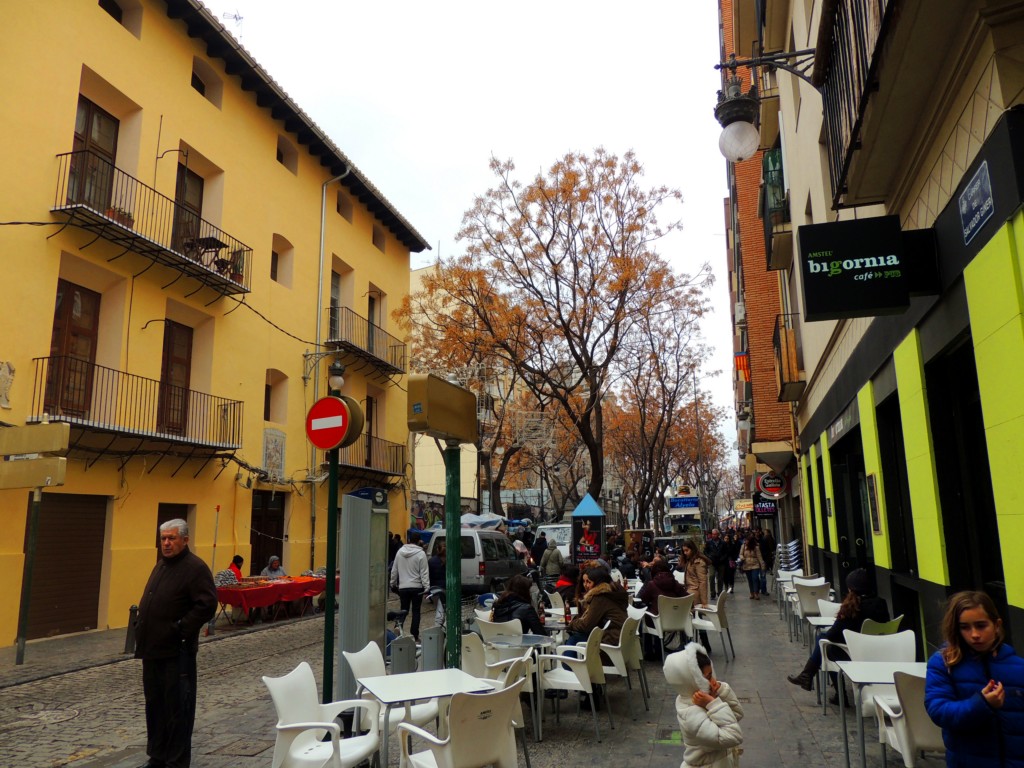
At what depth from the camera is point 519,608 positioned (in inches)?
317

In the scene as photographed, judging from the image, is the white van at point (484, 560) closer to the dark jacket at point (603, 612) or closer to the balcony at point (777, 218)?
the balcony at point (777, 218)

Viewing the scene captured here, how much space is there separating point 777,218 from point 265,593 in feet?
41.7

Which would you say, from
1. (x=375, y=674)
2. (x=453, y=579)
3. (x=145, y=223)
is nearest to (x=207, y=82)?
(x=145, y=223)

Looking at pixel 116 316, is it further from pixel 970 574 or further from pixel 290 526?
pixel 970 574

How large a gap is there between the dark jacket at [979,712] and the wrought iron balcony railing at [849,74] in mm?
3585

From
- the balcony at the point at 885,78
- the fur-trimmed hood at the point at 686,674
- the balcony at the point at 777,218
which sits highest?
the balcony at the point at 777,218

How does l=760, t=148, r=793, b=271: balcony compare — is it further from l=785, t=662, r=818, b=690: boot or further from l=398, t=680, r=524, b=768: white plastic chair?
l=398, t=680, r=524, b=768: white plastic chair

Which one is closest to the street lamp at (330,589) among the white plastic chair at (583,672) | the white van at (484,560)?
the white plastic chair at (583,672)

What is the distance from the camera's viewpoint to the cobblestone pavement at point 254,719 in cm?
605

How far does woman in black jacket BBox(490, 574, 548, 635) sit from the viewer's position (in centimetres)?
803

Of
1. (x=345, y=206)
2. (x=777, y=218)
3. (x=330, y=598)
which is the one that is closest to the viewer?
(x=330, y=598)

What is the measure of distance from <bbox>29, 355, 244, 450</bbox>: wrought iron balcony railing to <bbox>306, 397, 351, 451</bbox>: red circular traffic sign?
882cm

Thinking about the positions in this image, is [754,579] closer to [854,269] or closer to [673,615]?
[673,615]

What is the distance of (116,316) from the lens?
1519 cm
